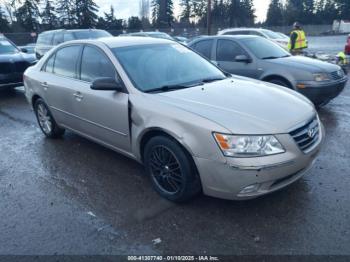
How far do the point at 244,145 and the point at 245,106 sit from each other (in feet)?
1.76

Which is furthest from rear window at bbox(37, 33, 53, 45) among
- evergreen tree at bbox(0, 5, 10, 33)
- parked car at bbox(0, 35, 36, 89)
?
evergreen tree at bbox(0, 5, 10, 33)

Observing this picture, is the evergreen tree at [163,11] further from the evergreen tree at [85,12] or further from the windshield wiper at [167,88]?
the windshield wiper at [167,88]

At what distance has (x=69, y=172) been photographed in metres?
4.30

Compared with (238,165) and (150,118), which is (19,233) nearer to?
(150,118)

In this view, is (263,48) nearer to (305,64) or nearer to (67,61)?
(305,64)

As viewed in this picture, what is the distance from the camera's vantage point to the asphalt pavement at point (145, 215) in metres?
2.79

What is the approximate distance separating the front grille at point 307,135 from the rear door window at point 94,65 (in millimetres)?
2172

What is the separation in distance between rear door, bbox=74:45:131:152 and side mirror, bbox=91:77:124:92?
0.10m

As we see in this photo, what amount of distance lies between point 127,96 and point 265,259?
2172 mm

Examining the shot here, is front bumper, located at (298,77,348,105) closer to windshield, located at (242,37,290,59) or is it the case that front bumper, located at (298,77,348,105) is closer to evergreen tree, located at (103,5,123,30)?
windshield, located at (242,37,290,59)

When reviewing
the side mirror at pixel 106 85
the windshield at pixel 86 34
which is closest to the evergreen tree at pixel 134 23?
the windshield at pixel 86 34

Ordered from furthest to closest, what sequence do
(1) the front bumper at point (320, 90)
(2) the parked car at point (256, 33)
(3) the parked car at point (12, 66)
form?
(2) the parked car at point (256, 33) → (3) the parked car at point (12, 66) → (1) the front bumper at point (320, 90)

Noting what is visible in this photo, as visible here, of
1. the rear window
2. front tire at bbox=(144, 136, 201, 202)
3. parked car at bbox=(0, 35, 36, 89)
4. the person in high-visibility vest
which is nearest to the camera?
front tire at bbox=(144, 136, 201, 202)

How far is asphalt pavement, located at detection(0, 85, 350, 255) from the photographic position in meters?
2.79
